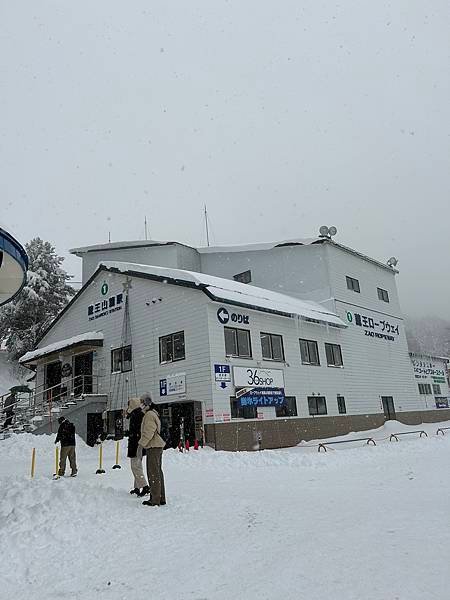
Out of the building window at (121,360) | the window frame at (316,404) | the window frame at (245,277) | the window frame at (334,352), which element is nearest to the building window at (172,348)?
the building window at (121,360)

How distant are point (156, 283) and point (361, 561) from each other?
16.7m

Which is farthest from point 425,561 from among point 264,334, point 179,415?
point 264,334

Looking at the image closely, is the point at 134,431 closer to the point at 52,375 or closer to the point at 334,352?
the point at 334,352

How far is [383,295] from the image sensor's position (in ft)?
103

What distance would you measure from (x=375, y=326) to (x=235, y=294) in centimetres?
1261

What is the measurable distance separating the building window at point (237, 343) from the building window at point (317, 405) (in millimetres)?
4263

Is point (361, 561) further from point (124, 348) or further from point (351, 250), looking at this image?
point (351, 250)

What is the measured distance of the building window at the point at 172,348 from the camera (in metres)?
19.1

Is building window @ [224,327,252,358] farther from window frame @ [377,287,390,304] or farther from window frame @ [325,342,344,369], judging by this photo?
window frame @ [377,287,390,304]

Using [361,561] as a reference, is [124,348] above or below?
above

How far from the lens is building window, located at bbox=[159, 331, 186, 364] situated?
62.6ft

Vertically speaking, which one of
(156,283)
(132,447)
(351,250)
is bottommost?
(132,447)

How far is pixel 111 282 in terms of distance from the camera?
23.3 meters

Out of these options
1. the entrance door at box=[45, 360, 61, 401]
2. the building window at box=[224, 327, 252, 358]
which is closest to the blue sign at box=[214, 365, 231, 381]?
the building window at box=[224, 327, 252, 358]
